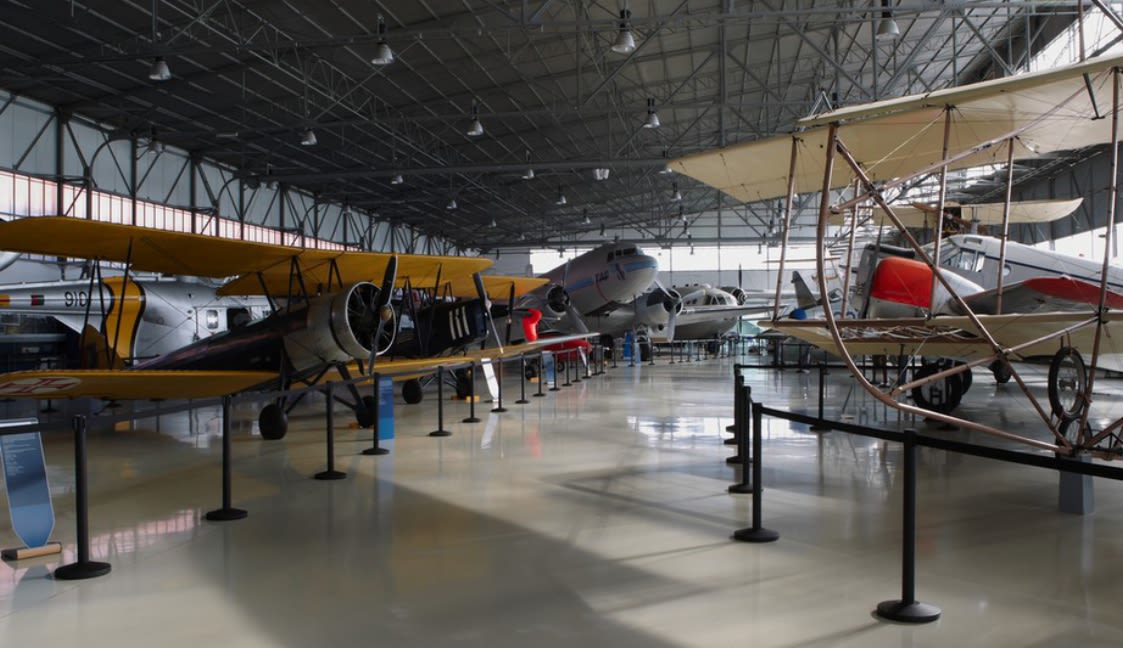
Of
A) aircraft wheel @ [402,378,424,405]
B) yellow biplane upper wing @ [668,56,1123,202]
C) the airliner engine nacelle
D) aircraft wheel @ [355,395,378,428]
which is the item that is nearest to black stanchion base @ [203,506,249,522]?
aircraft wheel @ [355,395,378,428]

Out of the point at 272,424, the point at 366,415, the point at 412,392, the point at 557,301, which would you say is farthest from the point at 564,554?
the point at 557,301

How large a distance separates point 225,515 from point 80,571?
1.26m

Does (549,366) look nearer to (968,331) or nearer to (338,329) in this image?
(338,329)

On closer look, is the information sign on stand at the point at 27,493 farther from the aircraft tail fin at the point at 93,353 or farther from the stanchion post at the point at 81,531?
the aircraft tail fin at the point at 93,353

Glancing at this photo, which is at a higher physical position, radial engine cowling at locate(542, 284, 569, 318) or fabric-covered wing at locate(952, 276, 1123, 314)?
radial engine cowling at locate(542, 284, 569, 318)

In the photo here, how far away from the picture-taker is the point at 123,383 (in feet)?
26.1

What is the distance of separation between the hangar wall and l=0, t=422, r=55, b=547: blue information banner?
17.7m

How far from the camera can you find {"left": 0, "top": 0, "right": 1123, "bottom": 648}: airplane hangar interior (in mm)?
3646

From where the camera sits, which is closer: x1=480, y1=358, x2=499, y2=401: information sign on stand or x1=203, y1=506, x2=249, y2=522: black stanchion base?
x1=203, y1=506, x2=249, y2=522: black stanchion base

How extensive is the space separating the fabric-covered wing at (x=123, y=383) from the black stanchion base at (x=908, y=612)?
23.7 ft

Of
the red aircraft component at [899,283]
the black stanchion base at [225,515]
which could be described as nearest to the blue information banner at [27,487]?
the black stanchion base at [225,515]

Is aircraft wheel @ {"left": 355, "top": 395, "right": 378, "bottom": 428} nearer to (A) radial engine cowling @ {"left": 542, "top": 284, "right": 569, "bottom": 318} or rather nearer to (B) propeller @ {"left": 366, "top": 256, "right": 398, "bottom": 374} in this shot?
(B) propeller @ {"left": 366, "top": 256, "right": 398, "bottom": 374}

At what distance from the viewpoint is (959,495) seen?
19.5 feet

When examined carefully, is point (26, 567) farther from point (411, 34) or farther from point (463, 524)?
point (411, 34)
